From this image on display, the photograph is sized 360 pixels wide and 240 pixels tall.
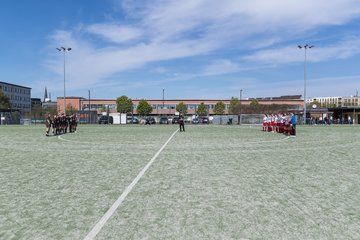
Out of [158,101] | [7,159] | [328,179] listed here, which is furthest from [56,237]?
[158,101]

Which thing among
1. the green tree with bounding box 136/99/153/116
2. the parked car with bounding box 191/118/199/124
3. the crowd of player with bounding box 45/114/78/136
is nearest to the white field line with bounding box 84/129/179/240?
the crowd of player with bounding box 45/114/78/136

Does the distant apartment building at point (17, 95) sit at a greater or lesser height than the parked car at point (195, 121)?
greater

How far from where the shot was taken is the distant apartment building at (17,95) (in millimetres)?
142125

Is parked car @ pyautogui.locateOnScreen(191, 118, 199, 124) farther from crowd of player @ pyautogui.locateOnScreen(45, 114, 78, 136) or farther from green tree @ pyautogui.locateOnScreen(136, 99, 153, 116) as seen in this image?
green tree @ pyautogui.locateOnScreen(136, 99, 153, 116)

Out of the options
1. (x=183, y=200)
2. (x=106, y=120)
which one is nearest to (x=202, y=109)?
(x=106, y=120)

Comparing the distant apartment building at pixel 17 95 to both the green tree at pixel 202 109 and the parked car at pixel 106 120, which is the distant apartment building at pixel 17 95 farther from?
the parked car at pixel 106 120

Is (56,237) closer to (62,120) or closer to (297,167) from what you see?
(297,167)

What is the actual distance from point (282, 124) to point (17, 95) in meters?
145

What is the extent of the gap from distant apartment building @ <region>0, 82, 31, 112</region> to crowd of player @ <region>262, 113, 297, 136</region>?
123 metres

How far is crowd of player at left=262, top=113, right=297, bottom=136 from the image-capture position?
91.4 ft

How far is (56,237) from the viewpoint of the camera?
4.86 metres

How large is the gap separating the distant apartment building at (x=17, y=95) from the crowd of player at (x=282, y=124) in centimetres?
12300

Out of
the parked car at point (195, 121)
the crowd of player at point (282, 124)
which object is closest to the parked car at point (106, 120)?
the parked car at point (195, 121)

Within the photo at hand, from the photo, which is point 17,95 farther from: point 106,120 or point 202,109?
point 106,120
